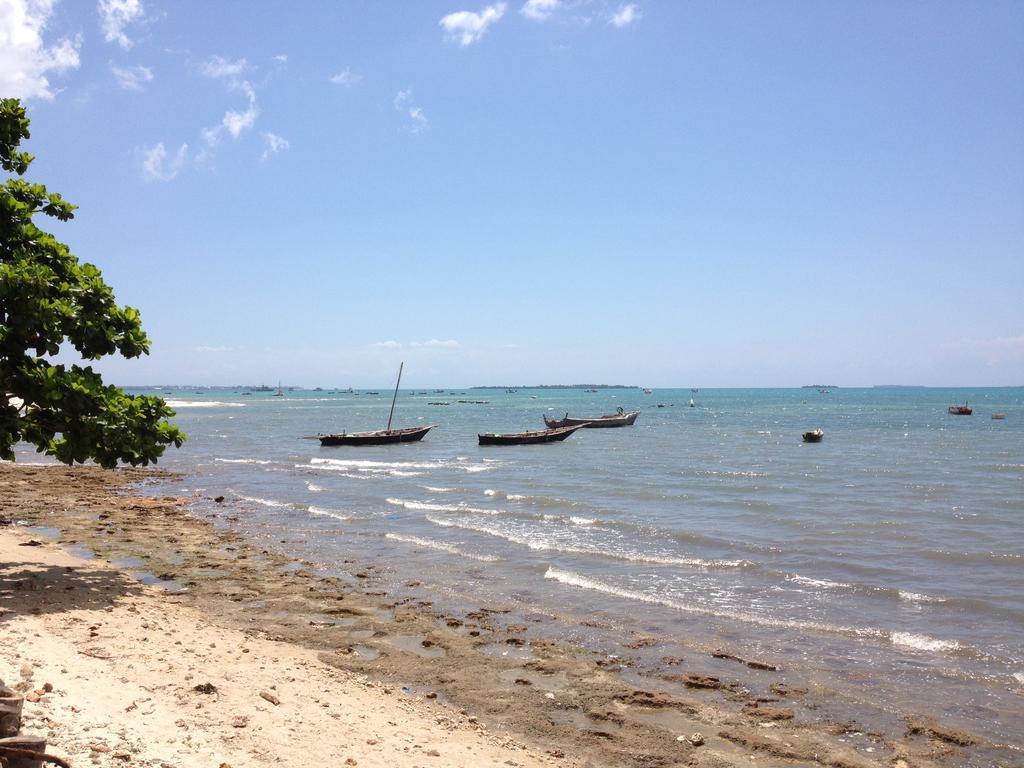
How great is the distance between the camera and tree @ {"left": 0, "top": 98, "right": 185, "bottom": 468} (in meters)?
10.1

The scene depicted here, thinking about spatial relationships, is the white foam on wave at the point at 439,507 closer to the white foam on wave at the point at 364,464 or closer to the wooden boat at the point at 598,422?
the white foam on wave at the point at 364,464

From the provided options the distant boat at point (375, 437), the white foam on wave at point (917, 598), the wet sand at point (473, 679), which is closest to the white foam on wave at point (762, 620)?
the wet sand at point (473, 679)

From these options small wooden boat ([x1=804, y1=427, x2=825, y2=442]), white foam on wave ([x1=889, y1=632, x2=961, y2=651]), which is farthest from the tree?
small wooden boat ([x1=804, y1=427, x2=825, y2=442])

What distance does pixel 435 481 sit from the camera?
30.9m

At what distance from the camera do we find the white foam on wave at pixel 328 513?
71.7 ft

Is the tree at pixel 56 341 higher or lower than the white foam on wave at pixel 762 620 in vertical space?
higher

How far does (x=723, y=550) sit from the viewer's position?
17.4 metres

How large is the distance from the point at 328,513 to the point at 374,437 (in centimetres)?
2642

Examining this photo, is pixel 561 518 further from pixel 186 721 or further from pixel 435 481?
pixel 186 721

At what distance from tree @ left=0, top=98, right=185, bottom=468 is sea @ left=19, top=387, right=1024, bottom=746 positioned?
5.89 metres

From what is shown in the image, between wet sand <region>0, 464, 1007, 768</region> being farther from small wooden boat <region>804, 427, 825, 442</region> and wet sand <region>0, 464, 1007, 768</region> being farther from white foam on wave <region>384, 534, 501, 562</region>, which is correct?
small wooden boat <region>804, 427, 825, 442</region>

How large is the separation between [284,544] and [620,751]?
12.2 m

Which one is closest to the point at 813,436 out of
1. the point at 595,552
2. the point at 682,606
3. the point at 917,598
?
the point at 595,552

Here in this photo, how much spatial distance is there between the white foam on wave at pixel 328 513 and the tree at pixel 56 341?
11.0 meters
